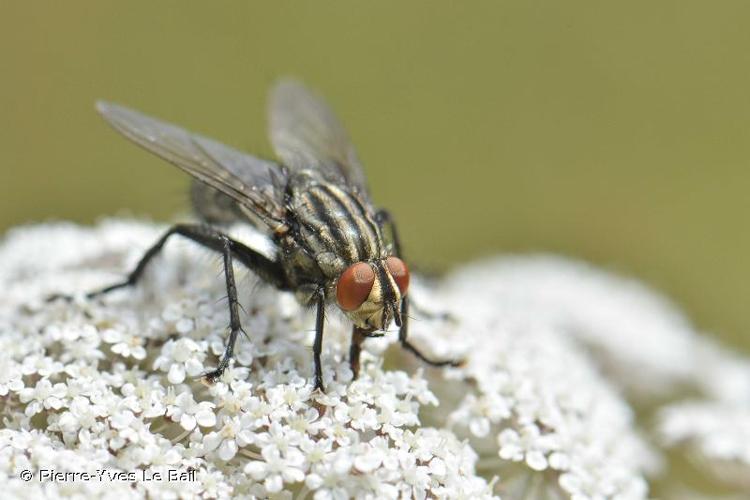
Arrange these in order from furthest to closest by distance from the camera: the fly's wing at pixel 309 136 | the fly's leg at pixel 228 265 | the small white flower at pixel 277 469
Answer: the fly's wing at pixel 309 136 < the fly's leg at pixel 228 265 < the small white flower at pixel 277 469

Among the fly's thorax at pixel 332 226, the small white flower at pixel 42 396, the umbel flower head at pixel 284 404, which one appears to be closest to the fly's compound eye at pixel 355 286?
the fly's thorax at pixel 332 226

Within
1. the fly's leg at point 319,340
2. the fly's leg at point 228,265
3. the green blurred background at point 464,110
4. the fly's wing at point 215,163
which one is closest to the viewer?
the fly's leg at point 319,340

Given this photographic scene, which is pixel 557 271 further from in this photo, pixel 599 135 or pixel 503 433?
pixel 599 135

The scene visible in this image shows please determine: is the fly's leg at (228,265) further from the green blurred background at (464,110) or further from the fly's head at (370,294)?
the green blurred background at (464,110)

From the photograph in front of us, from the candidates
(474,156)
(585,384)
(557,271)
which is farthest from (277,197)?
(474,156)

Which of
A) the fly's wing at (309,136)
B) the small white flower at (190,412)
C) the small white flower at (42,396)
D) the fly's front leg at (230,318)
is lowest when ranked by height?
the small white flower at (42,396)

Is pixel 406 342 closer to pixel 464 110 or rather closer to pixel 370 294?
pixel 370 294

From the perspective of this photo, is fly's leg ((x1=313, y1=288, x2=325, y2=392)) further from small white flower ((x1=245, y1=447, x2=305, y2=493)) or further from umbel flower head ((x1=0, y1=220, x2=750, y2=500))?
small white flower ((x1=245, y1=447, x2=305, y2=493))

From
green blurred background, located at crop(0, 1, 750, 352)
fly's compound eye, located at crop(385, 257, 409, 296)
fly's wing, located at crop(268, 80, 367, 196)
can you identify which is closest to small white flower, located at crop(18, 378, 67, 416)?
fly's compound eye, located at crop(385, 257, 409, 296)
